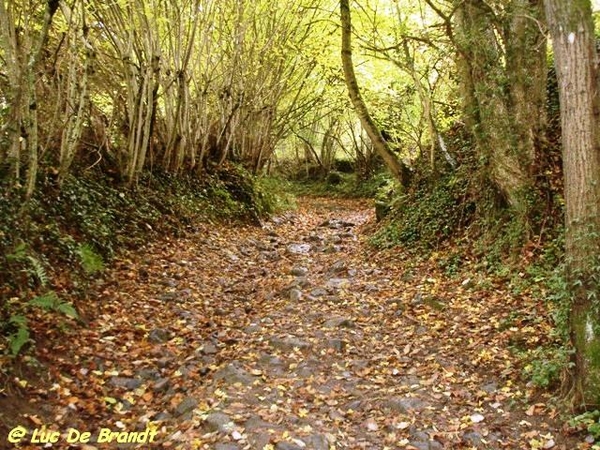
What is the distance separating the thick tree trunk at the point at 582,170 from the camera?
3801 millimetres

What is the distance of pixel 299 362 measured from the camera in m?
5.49

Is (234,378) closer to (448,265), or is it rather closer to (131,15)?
(448,265)

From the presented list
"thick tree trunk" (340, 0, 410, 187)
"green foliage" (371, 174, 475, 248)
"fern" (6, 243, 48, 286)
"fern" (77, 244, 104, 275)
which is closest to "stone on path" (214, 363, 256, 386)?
"fern" (6, 243, 48, 286)

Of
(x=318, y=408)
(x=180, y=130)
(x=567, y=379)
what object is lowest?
(x=318, y=408)

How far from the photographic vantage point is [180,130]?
10789mm

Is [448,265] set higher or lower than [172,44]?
lower

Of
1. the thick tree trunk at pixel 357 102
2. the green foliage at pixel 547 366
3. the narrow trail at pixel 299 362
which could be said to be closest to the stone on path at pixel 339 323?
the narrow trail at pixel 299 362

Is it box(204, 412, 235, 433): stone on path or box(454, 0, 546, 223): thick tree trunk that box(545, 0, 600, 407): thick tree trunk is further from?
box(454, 0, 546, 223): thick tree trunk

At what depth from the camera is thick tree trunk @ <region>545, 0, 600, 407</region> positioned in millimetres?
3801

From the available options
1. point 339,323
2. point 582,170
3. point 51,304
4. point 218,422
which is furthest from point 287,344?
point 582,170

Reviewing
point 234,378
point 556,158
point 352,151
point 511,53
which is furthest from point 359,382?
point 352,151

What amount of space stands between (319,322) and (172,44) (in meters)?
6.58

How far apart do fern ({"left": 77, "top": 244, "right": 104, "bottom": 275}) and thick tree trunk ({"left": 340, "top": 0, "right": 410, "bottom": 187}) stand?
6264 millimetres

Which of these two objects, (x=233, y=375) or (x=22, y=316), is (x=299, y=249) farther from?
(x=22, y=316)
